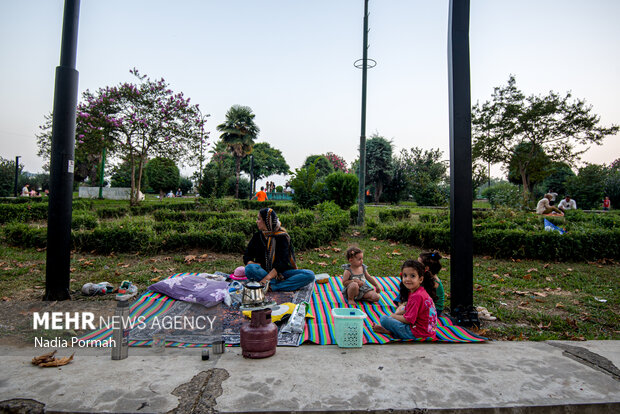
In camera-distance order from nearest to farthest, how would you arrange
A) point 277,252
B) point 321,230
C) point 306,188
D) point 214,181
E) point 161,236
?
point 277,252, point 161,236, point 321,230, point 306,188, point 214,181

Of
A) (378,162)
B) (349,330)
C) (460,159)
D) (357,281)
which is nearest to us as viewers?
(349,330)

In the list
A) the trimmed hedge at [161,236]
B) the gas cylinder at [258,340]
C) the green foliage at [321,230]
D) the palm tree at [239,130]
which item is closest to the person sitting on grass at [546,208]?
the green foliage at [321,230]

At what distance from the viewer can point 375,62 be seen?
13.7 metres

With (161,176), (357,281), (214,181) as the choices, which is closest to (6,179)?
(161,176)

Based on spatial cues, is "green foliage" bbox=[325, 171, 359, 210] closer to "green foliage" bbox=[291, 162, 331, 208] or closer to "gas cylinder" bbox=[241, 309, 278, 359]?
"green foliage" bbox=[291, 162, 331, 208]

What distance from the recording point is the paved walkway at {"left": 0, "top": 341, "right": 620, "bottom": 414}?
2.38m

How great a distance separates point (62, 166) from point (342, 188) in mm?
13596

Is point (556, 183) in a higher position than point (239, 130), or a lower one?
lower

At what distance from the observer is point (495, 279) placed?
654 centimetres

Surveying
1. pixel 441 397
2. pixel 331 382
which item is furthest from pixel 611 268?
pixel 331 382

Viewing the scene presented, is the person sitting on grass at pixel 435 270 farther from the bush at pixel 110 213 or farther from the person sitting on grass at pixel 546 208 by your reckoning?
the bush at pixel 110 213

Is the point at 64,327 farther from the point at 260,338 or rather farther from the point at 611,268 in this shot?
the point at 611,268

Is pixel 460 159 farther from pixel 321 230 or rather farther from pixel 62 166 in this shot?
pixel 321 230

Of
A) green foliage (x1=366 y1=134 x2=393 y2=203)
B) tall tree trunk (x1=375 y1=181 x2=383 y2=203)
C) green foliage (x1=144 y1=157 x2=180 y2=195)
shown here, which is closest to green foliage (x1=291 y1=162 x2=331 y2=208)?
green foliage (x1=366 y1=134 x2=393 y2=203)
